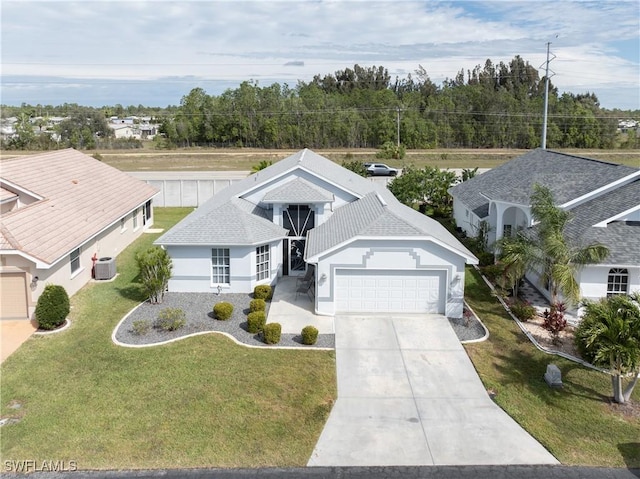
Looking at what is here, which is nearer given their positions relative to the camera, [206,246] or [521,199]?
[206,246]

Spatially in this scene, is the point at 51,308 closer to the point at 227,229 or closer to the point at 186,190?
the point at 227,229

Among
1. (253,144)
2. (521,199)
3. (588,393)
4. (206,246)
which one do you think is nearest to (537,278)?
(521,199)

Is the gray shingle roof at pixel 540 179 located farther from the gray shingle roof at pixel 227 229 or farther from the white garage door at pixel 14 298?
the white garage door at pixel 14 298

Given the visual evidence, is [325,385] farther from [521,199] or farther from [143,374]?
[521,199]

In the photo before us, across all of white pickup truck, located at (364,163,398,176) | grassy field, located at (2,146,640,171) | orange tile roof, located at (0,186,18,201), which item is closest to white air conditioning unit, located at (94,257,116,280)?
orange tile roof, located at (0,186,18,201)

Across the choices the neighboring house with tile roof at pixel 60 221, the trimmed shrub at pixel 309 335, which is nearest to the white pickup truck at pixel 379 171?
the neighboring house with tile roof at pixel 60 221

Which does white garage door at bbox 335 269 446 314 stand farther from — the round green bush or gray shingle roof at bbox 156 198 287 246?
gray shingle roof at bbox 156 198 287 246
